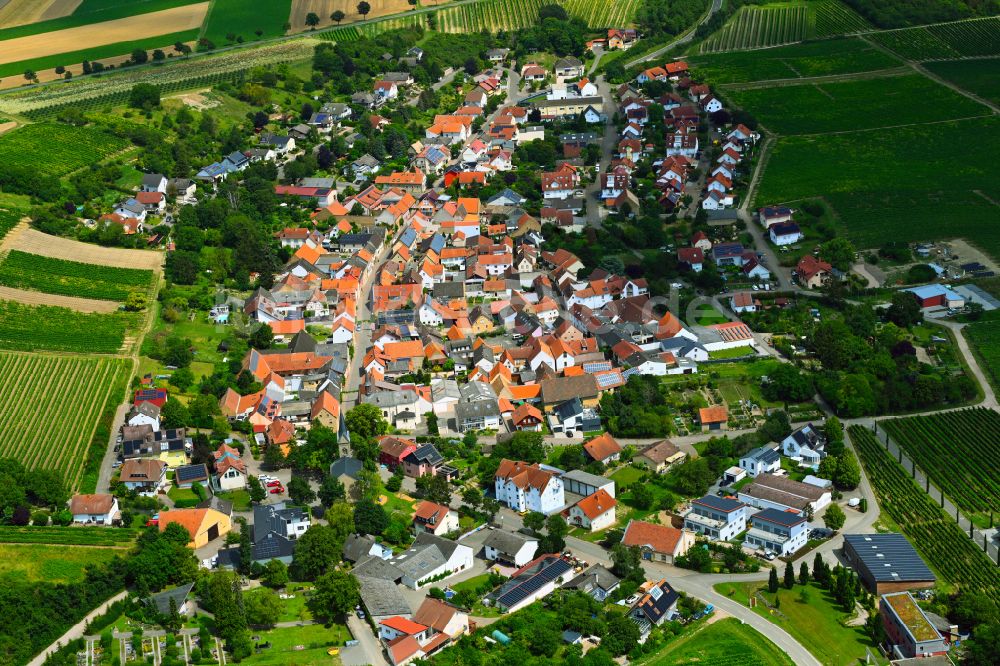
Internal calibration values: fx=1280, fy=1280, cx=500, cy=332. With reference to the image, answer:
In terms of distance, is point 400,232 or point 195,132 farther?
point 195,132

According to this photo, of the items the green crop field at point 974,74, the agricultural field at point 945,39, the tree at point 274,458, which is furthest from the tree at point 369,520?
the agricultural field at point 945,39

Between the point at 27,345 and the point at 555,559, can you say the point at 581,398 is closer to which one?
the point at 555,559

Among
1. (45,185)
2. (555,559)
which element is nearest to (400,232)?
(45,185)

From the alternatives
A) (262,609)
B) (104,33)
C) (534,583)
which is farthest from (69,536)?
(104,33)

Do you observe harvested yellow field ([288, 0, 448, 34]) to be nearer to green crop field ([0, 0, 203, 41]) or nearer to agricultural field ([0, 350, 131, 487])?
green crop field ([0, 0, 203, 41])

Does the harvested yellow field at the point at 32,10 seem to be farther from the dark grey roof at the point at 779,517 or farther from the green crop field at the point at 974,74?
the dark grey roof at the point at 779,517
